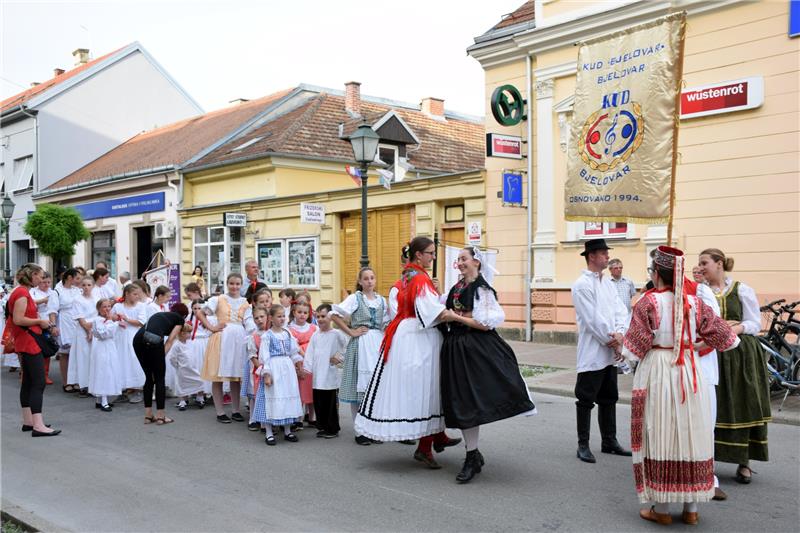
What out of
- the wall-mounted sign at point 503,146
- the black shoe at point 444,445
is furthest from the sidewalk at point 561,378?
the wall-mounted sign at point 503,146

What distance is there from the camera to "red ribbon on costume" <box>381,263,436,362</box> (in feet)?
20.4

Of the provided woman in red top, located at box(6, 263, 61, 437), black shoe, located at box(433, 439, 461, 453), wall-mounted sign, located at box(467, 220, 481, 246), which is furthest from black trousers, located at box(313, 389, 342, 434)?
wall-mounted sign, located at box(467, 220, 481, 246)

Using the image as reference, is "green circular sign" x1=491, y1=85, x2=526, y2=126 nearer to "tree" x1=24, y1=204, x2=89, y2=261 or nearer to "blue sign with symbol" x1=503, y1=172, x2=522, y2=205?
"blue sign with symbol" x1=503, y1=172, x2=522, y2=205

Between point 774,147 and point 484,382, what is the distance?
357 inches

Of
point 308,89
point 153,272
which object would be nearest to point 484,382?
point 153,272

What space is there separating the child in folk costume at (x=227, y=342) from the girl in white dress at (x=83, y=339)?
2577 mm

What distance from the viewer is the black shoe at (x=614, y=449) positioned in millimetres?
6832

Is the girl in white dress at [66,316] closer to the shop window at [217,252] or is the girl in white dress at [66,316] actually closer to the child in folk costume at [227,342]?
the child in folk costume at [227,342]

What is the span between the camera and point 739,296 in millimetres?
6066

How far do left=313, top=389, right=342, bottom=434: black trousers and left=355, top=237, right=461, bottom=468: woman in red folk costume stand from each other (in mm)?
1693

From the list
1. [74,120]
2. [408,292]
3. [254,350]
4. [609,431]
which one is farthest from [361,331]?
[74,120]

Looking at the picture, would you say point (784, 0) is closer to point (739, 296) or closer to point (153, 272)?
point (739, 296)

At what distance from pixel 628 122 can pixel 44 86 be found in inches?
1455

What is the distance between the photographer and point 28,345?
821 cm
